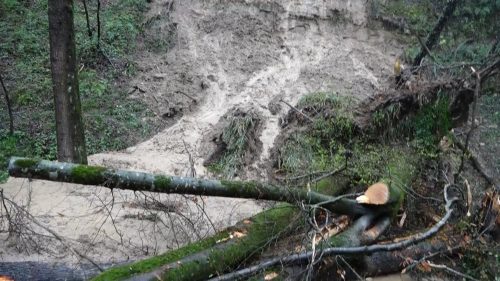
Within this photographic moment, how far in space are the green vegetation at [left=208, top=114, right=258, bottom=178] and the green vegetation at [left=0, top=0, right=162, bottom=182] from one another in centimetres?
201

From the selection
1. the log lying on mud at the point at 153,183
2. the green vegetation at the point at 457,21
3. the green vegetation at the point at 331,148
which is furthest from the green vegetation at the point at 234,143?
the green vegetation at the point at 457,21

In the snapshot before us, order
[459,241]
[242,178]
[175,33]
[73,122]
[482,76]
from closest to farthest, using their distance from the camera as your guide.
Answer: [459,241] → [482,76] → [73,122] → [242,178] → [175,33]

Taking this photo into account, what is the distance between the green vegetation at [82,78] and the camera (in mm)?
9883

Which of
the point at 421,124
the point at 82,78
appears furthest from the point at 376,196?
the point at 82,78

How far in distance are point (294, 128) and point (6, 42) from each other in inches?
308

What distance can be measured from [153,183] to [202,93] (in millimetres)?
7050

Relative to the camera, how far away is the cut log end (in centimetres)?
625

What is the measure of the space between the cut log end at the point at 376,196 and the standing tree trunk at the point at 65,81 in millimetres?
4620

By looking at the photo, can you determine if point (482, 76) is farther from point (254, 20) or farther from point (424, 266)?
point (254, 20)

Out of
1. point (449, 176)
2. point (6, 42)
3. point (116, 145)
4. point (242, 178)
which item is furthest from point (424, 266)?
point (6, 42)

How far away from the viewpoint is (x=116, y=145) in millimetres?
9969

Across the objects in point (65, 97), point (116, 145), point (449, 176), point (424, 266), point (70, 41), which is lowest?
point (424, 266)

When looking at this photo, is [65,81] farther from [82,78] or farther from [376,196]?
[376,196]

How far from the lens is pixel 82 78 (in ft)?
38.2
